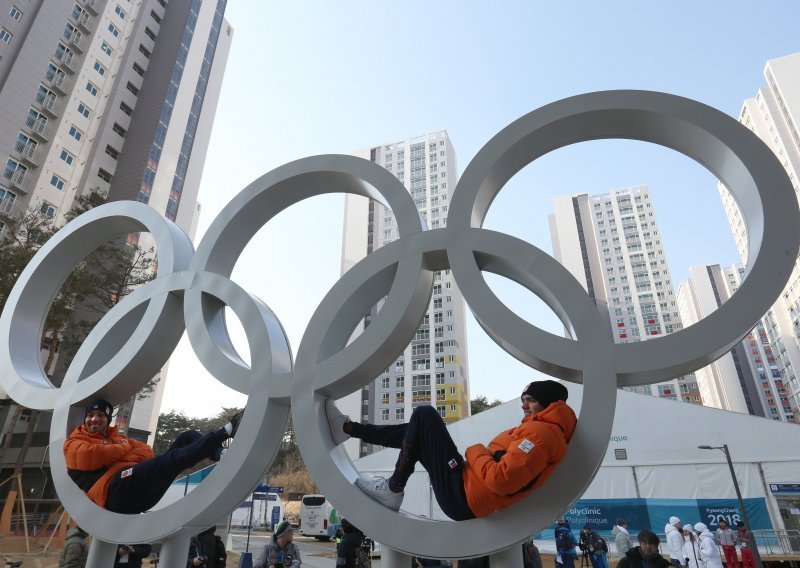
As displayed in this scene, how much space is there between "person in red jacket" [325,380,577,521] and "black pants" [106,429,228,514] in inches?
56.3

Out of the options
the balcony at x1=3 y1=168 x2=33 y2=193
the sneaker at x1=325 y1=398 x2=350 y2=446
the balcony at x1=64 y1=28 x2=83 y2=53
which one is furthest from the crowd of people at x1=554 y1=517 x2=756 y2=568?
the balcony at x1=64 y1=28 x2=83 y2=53

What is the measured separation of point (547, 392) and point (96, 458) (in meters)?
4.17

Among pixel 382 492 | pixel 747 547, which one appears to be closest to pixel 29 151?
pixel 382 492

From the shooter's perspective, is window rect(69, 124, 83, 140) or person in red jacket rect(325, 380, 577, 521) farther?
window rect(69, 124, 83, 140)

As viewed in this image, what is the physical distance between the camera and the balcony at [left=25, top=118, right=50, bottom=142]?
28828 mm

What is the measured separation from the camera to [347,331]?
4707mm

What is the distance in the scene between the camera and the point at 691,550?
1177 centimetres

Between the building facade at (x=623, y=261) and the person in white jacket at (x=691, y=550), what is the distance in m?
63.5

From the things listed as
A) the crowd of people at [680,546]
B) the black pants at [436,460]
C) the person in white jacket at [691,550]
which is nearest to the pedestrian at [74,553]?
the black pants at [436,460]

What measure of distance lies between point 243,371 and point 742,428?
61.0 ft

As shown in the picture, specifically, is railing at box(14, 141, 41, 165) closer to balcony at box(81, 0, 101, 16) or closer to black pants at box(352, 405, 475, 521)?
balcony at box(81, 0, 101, 16)

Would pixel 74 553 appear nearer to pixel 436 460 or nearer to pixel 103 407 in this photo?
pixel 103 407

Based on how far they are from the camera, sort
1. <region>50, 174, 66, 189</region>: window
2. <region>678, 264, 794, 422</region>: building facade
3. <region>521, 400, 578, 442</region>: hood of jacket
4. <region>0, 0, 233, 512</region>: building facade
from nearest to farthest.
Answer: <region>521, 400, 578, 442</region>: hood of jacket, <region>0, 0, 233, 512</region>: building facade, <region>50, 174, 66, 189</region>: window, <region>678, 264, 794, 422</region>: building facade

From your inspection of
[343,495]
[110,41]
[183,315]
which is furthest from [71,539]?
[110,41]
